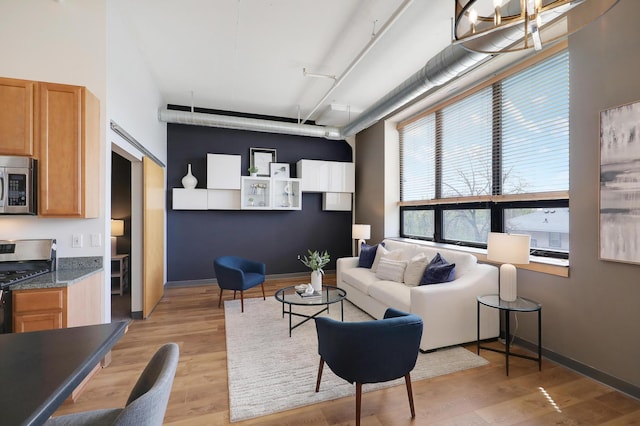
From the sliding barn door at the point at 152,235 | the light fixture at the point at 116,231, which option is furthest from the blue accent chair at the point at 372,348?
the light fixture at the point at 116,231

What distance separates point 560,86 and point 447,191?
1.79 metres

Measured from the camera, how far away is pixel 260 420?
1891 millimetres

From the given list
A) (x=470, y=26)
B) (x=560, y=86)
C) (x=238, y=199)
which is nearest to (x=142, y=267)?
(x=238, y=199)

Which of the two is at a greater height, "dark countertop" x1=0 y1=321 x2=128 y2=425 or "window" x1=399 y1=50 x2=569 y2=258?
"window" x1=399 y1=50 x2=569 y2=258

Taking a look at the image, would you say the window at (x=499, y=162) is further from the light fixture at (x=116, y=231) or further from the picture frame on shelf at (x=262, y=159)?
the light fixture at (x=116, y=231)

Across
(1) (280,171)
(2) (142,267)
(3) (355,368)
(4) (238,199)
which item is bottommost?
(3) (355,368)

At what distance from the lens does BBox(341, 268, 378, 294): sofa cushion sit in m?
3.77

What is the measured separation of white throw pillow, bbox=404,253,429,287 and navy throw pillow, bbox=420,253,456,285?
8 centimetres

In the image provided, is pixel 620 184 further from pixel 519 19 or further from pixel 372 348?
pixel 372 348

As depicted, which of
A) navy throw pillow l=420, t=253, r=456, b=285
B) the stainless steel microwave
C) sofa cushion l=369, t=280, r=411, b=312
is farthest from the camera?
navy throw pillow l=420, t=253, r=456, b=285

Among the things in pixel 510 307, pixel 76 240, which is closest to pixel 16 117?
pixel 76 240

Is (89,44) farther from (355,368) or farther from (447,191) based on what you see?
(447,191)

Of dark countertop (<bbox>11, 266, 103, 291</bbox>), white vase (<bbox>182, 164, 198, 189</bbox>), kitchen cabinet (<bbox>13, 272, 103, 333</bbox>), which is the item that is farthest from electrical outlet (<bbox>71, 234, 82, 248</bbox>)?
white vase (<bbox>182, 164, 198, 189</bbox>)

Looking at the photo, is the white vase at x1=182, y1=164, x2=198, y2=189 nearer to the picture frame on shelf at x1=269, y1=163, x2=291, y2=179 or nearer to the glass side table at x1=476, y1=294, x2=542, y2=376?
the picture frame on shelf at x1=269, y1=163, x2=291, y2=179
